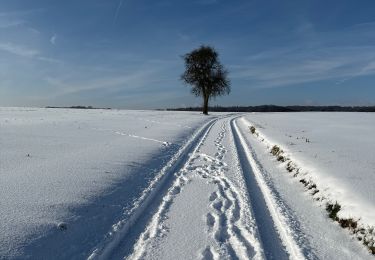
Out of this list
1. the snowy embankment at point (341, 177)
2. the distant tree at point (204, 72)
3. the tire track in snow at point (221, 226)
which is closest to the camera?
the tire track in snow at point (221, 226)

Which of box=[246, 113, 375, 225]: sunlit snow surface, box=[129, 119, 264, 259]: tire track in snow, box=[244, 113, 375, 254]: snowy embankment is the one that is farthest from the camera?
box=[246, 113, 375, 225]: sunlit snow surface

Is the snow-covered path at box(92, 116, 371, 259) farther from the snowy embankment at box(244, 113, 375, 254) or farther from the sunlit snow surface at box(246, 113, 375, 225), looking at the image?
the sunlit snow surface at box(246, 113, 375, 225)

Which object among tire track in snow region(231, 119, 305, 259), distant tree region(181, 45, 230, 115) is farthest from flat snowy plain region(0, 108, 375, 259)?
distant tree region(181, 45, 230, 115)

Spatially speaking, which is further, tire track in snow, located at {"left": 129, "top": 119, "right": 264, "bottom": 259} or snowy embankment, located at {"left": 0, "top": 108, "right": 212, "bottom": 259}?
snowy embankment, located at {"left": 0, "top": 108, "right": 212, "bottom": 259}

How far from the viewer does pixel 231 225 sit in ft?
18.6

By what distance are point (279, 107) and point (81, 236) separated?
289ft

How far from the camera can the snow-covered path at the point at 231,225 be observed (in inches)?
188

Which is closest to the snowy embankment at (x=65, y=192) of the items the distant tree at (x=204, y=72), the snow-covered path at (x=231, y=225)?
the snow-covered path at (x=231, y=225)

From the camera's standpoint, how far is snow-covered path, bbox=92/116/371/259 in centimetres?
478

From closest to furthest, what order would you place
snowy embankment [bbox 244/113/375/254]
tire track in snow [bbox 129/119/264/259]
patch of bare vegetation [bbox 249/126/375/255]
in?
tire track in snow [bbox 129/119/264/259], patch of bare vegetation [bbox 249/126/375/255], snowy embankment [bbox 244/113/375/254]

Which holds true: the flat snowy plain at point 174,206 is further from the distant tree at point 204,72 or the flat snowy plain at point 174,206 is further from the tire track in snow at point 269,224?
the distant tree at point 204,72

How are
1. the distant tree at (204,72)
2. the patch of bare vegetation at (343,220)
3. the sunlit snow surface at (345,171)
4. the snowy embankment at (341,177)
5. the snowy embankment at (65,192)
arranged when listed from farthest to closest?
the distant tree at (204,72)
the sunlit snow surface at (345,171)
the snowy embankment at (341,177)
the patch of bare vegetation at (343,220)
the snowy embankment at (65,192)

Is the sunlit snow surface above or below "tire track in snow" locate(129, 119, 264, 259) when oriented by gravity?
above

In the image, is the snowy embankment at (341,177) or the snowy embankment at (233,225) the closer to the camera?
the snowy embankment at (233,225)
